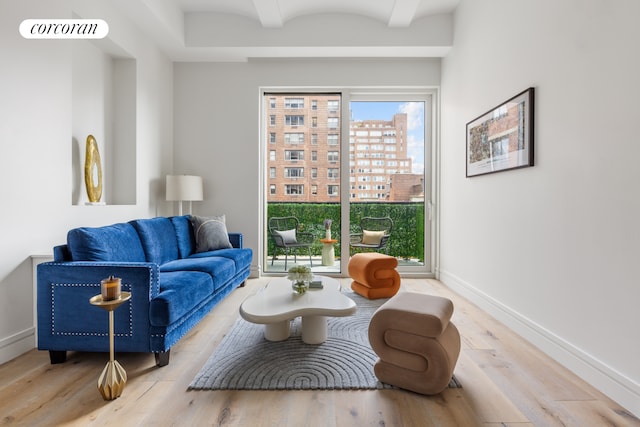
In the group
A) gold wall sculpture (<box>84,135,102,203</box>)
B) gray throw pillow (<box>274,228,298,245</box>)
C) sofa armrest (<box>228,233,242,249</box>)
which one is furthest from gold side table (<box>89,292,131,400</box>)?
gray throw pillow (<box>274,228,298,245</box>)

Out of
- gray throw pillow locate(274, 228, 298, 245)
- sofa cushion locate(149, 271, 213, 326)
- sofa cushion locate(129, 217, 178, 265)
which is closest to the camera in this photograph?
sofa cushion locate(149, 271, 213, 326)

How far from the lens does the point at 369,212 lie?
4.94m

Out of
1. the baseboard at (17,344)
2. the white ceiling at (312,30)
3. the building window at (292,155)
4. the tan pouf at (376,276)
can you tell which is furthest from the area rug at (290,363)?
the white ceiling at (312,30)

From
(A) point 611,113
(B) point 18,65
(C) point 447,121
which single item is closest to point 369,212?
(C) point 447,121

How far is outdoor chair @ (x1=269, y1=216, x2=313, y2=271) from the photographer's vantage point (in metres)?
4.86

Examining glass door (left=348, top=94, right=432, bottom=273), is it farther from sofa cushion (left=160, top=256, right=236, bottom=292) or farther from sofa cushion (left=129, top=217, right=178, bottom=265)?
sofa cushion (left=129, top=217, right=178, bottom=265)

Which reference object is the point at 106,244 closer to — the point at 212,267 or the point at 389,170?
the point at 212,267

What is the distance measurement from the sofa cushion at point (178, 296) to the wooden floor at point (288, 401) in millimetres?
337

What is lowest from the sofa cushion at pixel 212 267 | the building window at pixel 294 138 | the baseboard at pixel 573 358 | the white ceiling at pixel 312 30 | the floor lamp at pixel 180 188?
the baseboard at pixel 573 358

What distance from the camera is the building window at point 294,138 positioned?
16.2ft

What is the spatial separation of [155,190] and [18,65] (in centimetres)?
203

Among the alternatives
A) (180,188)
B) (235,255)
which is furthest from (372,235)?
(180,188)

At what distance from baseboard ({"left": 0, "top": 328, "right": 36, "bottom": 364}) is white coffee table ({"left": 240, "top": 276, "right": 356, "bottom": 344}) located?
5.16 ft

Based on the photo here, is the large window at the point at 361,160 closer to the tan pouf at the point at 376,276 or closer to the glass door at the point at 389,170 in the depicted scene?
the glass door at the point at 389,170
